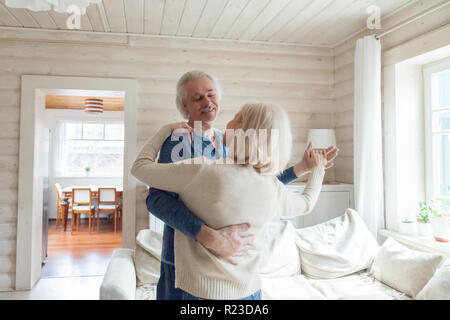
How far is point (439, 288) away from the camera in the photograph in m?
1.75

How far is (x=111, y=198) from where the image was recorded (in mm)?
6234

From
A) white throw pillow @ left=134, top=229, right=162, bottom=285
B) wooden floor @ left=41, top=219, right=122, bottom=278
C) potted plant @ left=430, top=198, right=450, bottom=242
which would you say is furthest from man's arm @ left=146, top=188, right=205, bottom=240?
wooden floor @ left=41, top=219, right=122, bottom=278

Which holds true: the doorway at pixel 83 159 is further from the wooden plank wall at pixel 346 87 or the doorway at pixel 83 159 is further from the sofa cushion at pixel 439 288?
the sofa cushion at pixel 439 288

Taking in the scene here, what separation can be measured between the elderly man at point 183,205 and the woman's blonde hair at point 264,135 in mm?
188

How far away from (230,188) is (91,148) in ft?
24.9

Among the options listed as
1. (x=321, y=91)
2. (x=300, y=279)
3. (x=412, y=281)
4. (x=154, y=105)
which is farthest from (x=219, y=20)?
(x=412, y=281)

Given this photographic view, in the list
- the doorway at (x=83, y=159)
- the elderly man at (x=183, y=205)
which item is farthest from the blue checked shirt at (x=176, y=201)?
the doorway at (x=83, y=159)

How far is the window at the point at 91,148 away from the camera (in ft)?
25.3

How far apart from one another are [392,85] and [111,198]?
16.5ft

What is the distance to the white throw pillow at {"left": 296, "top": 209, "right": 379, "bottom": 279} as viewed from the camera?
255cm

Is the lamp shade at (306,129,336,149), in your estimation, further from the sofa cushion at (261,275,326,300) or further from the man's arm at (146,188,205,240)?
the man's arm at (146,188,205,240)

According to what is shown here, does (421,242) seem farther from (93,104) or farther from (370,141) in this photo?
(93,104)

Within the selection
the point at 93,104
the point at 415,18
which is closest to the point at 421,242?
the point at 415,18
